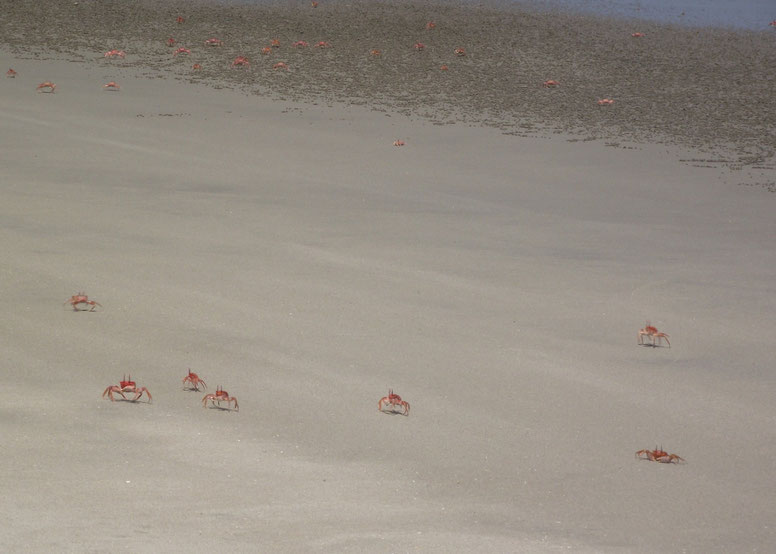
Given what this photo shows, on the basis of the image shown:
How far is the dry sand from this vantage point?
4.05m

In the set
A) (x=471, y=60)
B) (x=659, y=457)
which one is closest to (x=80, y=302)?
(x=659, y=457)

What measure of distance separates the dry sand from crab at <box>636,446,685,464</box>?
0.15 feet

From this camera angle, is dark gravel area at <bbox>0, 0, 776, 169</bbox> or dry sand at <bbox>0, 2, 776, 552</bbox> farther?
dark gravel area at <bbox>0, 0, 776, 169</bbox>

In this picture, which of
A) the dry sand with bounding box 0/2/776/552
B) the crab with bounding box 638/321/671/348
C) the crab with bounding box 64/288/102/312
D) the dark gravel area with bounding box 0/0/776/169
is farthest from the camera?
the dark gravel area with bounding box 0/0/776/169

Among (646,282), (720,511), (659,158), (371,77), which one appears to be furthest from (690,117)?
(720,511)

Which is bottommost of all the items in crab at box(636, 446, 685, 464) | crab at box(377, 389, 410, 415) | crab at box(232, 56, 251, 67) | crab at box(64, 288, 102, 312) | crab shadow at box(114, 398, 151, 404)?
crab shadow at box(114, 398, 151, 404)

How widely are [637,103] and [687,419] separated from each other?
9.27 m

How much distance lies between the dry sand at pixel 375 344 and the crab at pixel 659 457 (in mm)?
45

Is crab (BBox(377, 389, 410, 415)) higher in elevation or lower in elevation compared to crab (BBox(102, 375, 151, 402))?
higher

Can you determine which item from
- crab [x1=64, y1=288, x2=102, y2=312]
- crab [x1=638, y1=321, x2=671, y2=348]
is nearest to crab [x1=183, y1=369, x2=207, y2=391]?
crab [x1=64, y1=288, x2=102, y2=312]

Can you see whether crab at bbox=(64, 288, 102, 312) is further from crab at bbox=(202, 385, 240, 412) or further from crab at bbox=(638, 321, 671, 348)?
crab at bbox=(638, 321, 671, 348)

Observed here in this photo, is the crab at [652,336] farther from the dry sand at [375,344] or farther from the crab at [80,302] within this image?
the crab at [80,302]

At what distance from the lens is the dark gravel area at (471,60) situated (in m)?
13.1

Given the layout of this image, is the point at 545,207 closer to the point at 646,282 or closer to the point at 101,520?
the point at 646,282
